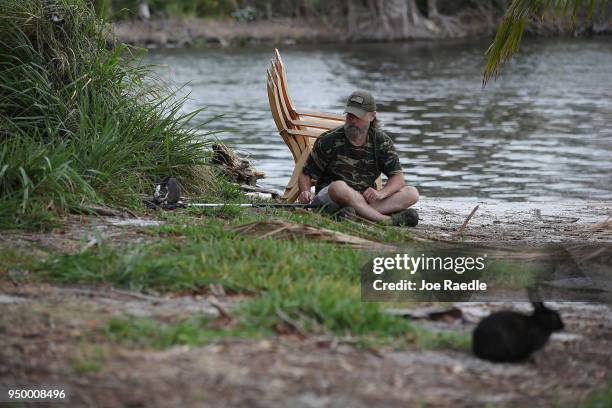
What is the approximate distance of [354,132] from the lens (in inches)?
325

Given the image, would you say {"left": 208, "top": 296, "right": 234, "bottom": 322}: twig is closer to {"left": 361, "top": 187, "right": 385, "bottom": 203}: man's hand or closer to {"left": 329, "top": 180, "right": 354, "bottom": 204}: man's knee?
{"left": 329, "top": 180, "right": 354, "bottom": 204}: man's knee

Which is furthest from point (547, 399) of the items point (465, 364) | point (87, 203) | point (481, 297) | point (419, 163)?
point (419, 163)

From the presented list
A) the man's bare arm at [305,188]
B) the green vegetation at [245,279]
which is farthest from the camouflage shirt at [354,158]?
the green vegetation at [245,279]

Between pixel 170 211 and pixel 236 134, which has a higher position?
pixel 170 211

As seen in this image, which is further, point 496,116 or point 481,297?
point 496,116

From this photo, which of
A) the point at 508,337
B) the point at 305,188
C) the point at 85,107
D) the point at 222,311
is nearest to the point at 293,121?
the point at 305,188

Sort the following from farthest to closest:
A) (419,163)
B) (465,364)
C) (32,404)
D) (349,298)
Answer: (419,163) < (349,298) < (465,364) < (32,404)

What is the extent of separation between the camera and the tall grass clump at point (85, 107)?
298 inches

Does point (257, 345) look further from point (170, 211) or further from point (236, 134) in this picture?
point (236, 134)

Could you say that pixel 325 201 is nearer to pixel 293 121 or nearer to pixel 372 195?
pixel 372 195

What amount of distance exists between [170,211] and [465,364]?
3672mm

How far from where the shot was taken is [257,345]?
4293mm

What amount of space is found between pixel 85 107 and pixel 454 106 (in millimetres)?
15097

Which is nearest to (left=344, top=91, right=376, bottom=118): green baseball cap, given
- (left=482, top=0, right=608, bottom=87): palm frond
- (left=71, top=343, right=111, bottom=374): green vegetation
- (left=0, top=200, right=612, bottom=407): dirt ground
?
(left=482, top=0, right=608, bottom=87): palm frond
